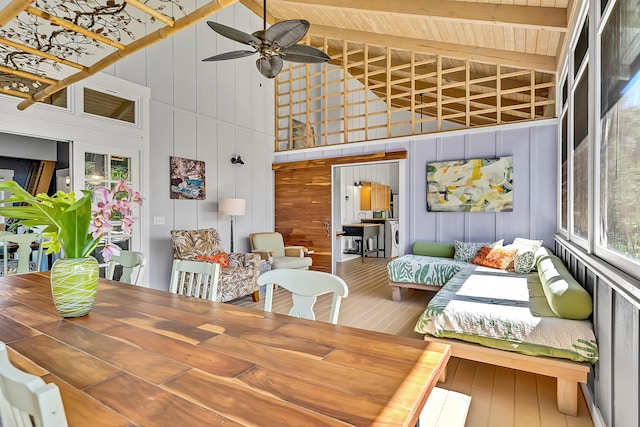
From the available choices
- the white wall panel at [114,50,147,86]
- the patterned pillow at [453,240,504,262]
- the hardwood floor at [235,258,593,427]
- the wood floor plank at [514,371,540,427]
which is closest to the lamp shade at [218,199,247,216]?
the white wall panel at [114,50,147,86]

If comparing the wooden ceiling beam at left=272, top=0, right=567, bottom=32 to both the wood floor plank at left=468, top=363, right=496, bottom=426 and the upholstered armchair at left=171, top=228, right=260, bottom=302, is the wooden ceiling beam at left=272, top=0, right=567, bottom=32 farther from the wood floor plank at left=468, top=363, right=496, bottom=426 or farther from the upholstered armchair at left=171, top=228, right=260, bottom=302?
the upholstered armchair at left=171, top=228, right=260, bottom=302

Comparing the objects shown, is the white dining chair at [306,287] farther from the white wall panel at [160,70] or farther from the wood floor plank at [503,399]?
the white wall panel at [160,70]

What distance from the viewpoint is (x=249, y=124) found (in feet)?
19.9

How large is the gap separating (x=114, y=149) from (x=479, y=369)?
175 inches

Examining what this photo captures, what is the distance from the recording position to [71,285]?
1.36m

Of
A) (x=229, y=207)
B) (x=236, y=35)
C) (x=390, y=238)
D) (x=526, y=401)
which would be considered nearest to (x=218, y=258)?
(x=229, y=207)

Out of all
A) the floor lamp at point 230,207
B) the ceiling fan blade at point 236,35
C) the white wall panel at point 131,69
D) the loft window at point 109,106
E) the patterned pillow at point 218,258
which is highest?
the white wall panel at point 131,69

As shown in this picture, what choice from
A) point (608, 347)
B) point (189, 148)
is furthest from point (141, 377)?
point (189, 148)

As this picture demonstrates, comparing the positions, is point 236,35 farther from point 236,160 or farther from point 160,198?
point 236,160

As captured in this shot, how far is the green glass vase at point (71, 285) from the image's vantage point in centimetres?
135

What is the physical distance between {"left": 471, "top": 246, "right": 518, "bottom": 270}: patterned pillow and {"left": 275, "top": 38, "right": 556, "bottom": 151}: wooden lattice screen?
1821 mm

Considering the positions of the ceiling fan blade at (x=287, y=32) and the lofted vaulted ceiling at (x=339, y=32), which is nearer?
the lofted vaulted ceiling at (x=339, y=32)

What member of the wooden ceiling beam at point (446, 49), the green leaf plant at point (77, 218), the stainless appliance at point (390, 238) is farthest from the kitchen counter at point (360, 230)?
the green leaf plant at point (77, 218)

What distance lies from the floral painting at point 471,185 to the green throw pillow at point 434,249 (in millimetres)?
526
